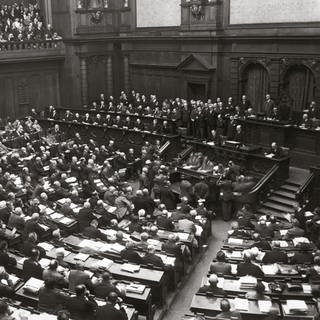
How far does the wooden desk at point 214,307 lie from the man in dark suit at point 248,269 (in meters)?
1.03

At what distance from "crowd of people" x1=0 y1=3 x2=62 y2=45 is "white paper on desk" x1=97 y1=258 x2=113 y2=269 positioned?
62.7ft

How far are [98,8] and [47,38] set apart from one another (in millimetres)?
3441

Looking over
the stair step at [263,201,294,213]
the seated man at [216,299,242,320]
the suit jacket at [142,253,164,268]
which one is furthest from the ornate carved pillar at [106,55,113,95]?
the seated man at [216,299,242,320]

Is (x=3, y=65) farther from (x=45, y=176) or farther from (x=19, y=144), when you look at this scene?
(x=45, y=176)

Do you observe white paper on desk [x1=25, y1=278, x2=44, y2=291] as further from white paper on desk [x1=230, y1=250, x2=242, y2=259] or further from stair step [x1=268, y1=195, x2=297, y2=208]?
stair step [x1=268, y1=195, x2=297, y2=208]

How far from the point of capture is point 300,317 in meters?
8.80

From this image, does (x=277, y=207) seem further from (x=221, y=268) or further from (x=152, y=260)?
(x=152, y=260)

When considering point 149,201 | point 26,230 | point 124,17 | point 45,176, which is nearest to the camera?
point 26,230

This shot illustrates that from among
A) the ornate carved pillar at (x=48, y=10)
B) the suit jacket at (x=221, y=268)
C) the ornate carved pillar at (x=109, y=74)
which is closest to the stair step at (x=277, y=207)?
the suit jacket at (x=221, y=268)

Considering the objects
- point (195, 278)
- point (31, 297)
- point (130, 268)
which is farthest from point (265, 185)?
point (31, 297)

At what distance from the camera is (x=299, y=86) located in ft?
67.5

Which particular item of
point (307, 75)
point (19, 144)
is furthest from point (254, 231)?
point (19, 144)

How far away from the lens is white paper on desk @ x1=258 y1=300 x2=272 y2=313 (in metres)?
9.04

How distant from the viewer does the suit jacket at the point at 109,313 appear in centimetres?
856
